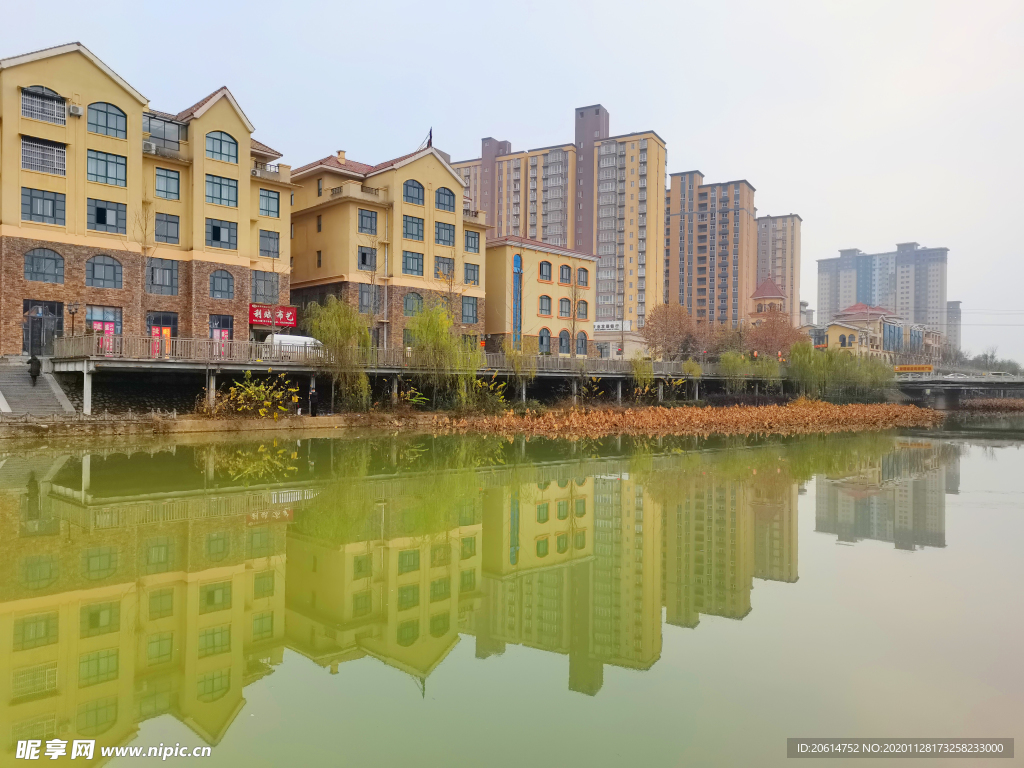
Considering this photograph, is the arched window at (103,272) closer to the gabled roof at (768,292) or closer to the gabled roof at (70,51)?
the gabled roof at (70,51)

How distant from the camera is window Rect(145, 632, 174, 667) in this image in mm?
5820

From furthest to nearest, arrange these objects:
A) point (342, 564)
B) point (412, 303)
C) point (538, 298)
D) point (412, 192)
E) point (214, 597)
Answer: point (538, 298)
point (412, 192)
point (412, 303)
point (342, 564)
point (214, 597)

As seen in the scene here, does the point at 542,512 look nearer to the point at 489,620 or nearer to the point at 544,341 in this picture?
the point at 489,620

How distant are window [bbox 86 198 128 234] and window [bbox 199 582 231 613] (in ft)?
74.1

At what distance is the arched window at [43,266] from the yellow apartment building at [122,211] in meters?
0.03

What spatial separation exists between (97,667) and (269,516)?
211 inches

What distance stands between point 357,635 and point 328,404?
68.3 feet

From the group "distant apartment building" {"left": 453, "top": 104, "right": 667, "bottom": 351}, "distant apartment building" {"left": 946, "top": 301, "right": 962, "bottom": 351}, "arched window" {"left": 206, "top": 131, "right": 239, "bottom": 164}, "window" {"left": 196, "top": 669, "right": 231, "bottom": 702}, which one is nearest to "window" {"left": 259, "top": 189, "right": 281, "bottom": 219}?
"arched window" {"left": 206, "top": 131, "right": 239, "bottom": 164}

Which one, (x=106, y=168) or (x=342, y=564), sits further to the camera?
(x=106, y=168)

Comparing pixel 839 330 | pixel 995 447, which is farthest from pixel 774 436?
pixel 839 330

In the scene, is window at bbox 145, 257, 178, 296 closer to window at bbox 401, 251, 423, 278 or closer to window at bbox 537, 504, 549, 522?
window at bbox 401, 251, 423, 278

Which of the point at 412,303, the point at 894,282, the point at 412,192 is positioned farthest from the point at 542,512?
the point at 894,282

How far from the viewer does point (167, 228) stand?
27.7m

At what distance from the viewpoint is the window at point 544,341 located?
135ft
